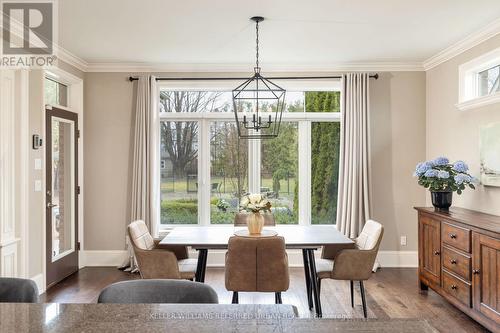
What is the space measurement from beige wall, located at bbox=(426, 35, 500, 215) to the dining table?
160 centimetres

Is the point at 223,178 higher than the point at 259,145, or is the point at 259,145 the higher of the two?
the point at 259,145

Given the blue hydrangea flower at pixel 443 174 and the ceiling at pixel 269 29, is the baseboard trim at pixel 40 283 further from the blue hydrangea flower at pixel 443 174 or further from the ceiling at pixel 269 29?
the blue hydrangea flower at pixel 443 174

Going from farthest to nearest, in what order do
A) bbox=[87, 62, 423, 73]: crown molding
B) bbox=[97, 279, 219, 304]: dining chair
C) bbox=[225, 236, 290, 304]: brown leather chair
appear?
bbox=[87, 62, 423, 73]: crown molding → bbox=[225, 236, 290, 304]: brown leather chair → bbox=[97, 279, 219, 304]: dining chair

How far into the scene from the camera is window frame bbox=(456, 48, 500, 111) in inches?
144

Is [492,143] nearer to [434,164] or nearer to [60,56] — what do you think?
[434,164]

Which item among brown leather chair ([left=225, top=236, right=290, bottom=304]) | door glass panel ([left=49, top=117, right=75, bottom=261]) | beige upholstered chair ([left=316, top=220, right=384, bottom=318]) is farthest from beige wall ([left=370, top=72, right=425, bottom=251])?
door glass panel ([left=49, top=117, right=75, bottom=261])

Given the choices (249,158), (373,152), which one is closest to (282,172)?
(249,158)

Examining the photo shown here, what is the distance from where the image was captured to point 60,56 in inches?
171

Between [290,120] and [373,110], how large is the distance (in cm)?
111

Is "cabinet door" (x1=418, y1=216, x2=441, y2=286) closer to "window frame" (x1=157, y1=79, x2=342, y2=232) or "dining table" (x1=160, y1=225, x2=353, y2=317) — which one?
"dining table" (x1=160, y1=225, x2=353, y2=317)

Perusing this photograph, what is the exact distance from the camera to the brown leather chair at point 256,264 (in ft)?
8.97

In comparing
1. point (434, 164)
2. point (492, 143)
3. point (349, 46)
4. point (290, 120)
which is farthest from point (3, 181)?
point (492, 143)

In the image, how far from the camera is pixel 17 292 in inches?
61.7

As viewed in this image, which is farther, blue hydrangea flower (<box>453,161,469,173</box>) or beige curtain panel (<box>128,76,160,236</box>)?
beige curtain panel (<box>128,76,160,236</box>)
